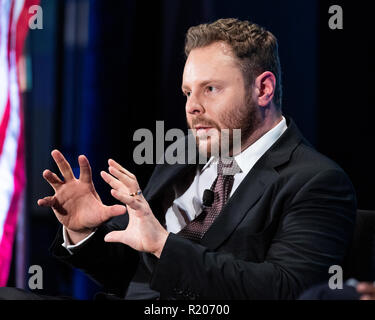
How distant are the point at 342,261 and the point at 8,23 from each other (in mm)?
1980

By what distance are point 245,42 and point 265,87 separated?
164 millimetres

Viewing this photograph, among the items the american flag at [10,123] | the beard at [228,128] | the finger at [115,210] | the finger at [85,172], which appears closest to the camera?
the finger at [115,210]

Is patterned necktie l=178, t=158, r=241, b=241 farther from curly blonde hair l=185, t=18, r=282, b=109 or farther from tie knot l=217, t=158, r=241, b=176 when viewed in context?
curly blonde hair l=185, t=18, r=282, b=109

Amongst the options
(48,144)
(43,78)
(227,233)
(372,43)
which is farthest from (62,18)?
(227,233)

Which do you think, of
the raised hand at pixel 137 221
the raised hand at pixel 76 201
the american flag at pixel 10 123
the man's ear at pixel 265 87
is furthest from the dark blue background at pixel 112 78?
the raised hand at pixel 137 221

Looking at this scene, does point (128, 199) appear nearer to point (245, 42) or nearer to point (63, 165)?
point (63, 165)

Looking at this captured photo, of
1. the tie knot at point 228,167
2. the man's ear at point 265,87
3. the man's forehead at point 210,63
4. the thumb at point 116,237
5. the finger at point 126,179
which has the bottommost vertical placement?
the thumb at point 116,237

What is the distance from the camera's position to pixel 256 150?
1.95 meters

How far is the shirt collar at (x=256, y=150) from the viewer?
1944 millimetres

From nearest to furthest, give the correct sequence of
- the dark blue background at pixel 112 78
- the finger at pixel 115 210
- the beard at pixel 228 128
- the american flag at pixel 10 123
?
the finger at pixel 115 210, the beard at pixel 228 128, the american flag at pixel 10 123, the dark blue background at pixel 112 78

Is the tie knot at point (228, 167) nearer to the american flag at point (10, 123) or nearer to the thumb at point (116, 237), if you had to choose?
the thumb at point (116, 237)

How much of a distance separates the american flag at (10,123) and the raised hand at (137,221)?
1298 millimetres

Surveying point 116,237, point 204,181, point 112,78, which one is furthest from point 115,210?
point 112,78

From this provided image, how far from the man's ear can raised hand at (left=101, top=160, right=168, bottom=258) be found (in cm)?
58
